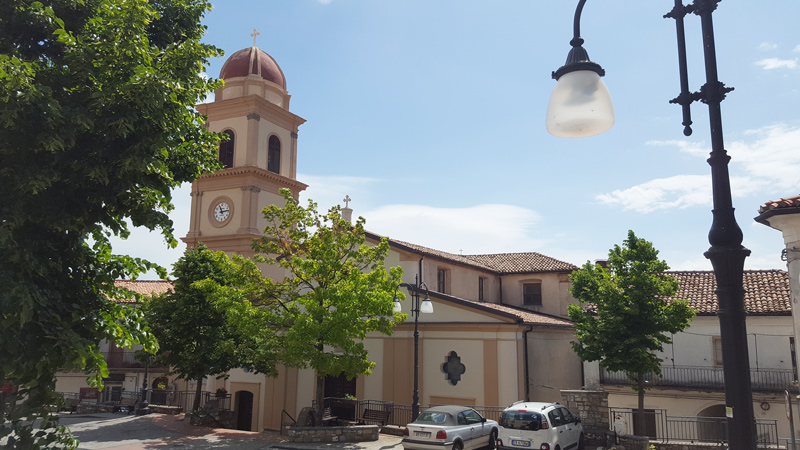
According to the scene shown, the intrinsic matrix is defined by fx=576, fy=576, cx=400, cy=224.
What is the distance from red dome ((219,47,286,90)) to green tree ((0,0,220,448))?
31631 millimetres

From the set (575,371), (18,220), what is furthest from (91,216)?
(575,371)

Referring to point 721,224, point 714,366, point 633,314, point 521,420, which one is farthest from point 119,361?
point 721,224

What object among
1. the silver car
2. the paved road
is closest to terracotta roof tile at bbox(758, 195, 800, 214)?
the silver car

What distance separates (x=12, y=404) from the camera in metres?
6.45

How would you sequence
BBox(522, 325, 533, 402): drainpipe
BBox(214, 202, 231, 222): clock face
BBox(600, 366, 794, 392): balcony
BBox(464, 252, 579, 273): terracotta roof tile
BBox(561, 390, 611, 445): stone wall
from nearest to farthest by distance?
BBox(561, 390, 611, 445): stone wall < BBox(600, 366, 794, 392): balcony < BBox(522, 325, 533, 402): drainpipe < BBox(464, 252, 579, 273): terracotta roof tile < BBox(214, 202, 231, 222): clock face

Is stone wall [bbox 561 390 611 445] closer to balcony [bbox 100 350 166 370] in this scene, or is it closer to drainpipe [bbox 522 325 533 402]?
drainpipe [bbox 522 325 533 402]

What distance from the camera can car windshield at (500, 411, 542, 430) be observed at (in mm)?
16391

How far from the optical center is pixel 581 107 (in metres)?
4.41

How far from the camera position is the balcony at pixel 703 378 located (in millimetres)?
25188

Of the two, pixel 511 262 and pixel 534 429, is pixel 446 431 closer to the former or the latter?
pixel 534 429

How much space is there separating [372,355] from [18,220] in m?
23.6

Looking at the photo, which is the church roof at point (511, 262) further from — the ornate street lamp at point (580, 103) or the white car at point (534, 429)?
the ornate street lamp at point (580, 103)

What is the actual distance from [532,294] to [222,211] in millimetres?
19925

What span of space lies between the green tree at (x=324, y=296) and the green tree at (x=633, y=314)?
A: 7.76 meters
